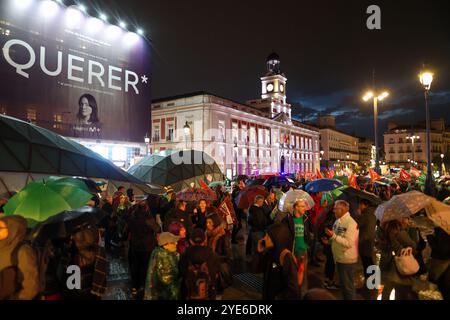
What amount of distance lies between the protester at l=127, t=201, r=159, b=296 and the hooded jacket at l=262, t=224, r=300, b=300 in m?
2.57

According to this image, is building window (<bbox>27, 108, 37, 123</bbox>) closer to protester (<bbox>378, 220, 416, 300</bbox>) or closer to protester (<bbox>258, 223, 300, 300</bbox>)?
protester (<bbox>258, 223, 300, 300</bbox>)

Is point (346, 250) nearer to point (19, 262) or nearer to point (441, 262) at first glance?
point (441, 262)

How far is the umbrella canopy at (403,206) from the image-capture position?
5293 millimetres

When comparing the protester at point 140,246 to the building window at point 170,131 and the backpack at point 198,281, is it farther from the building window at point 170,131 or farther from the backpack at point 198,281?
the building window at point 170,131

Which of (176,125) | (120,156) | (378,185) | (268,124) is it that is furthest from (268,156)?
(378,185)

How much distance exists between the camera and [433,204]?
5094 millimetres

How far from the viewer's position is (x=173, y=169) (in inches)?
823

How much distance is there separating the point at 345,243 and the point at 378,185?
40.6ft

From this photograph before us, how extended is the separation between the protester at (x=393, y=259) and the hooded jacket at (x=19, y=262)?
4.63m

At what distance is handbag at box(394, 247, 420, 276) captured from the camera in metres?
4.89

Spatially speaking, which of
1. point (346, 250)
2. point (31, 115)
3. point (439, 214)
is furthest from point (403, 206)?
point (31, 115)

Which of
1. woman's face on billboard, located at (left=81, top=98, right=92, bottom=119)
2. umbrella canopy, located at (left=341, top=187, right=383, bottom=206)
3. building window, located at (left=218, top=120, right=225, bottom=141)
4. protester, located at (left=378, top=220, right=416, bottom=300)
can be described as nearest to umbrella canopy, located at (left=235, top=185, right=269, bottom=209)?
umbrella canopy, located at (left=341, top=187, right=383, bottom=206)

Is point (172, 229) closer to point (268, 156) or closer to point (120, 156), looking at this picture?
point (120, 156)

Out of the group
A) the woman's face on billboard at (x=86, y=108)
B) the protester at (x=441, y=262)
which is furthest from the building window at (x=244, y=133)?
the protester at (x=441, y=262)
